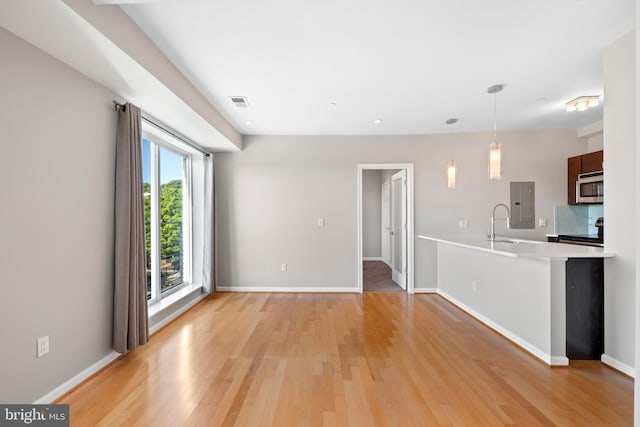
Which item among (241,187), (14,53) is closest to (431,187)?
(241,187)

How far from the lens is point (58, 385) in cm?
197

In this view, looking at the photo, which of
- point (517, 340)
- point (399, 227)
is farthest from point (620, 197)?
point (399, 227)

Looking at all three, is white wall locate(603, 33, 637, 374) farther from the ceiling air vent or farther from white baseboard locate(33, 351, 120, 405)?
white baseboard locate(33, 351, 120, 405)

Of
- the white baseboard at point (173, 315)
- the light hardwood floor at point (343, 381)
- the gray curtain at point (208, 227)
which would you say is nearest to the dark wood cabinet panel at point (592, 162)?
the light hardwood floor at point (343, 381)

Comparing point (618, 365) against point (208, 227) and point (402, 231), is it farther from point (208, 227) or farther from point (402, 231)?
point (208, 227)

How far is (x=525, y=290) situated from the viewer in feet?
8.84

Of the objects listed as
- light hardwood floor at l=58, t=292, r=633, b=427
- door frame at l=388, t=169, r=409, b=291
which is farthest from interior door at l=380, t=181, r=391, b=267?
light hardwood floor at l=58, t=292, r=633, b=427

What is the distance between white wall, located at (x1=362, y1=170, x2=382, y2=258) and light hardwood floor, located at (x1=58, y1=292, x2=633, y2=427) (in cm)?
480

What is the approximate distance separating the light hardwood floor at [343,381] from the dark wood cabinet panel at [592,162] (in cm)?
283

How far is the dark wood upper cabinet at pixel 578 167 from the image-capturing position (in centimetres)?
398

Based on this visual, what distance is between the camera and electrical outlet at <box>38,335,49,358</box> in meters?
1.84

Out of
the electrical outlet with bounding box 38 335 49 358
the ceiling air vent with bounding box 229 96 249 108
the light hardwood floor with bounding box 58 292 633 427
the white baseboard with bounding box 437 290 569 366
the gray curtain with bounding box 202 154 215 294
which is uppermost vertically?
the ceiling air vent with bounding box 229 96 249 108

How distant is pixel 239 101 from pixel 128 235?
6.01ft

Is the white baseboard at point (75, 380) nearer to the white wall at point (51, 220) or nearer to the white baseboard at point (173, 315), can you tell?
the white wall at point (51, 220)
